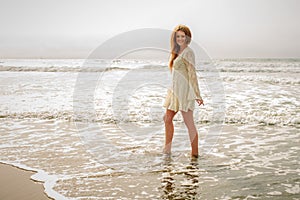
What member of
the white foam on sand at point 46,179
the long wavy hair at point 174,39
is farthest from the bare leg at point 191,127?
the white foam on sand at point 46,179

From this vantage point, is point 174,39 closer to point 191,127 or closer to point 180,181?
point 191,127

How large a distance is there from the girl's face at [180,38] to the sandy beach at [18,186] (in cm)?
273

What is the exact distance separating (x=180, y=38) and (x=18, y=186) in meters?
2.95

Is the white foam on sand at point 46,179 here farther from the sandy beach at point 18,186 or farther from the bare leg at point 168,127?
the bare leg at point 168,127

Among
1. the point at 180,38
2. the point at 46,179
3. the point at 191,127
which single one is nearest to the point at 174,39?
the point at 180,38

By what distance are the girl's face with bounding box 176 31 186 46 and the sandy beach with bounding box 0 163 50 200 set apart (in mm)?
2728

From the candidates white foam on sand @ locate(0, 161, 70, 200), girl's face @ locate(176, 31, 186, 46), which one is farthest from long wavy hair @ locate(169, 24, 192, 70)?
white foam on sand @ locate(0, 161, 70, 200)

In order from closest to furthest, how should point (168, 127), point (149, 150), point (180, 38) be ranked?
point (180, 38) → point (168, 127) → point (149, 150)

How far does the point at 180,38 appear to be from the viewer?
4570 mm

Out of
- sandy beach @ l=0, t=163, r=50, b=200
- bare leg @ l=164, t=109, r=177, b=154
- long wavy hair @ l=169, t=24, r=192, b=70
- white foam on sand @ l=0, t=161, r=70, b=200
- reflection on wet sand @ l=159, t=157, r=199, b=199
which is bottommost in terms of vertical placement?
reflection on wet sand @ l=159, t=157, r=199, b=199

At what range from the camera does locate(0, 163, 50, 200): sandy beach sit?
11.3 feet

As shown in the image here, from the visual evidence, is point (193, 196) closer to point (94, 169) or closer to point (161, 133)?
point (94, 169)

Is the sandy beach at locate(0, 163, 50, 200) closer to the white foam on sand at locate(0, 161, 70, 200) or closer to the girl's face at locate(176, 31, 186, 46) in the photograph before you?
the white foam on sand at locate(0, 161, 70, 200)

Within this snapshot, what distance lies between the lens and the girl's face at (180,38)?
14.9 ft
